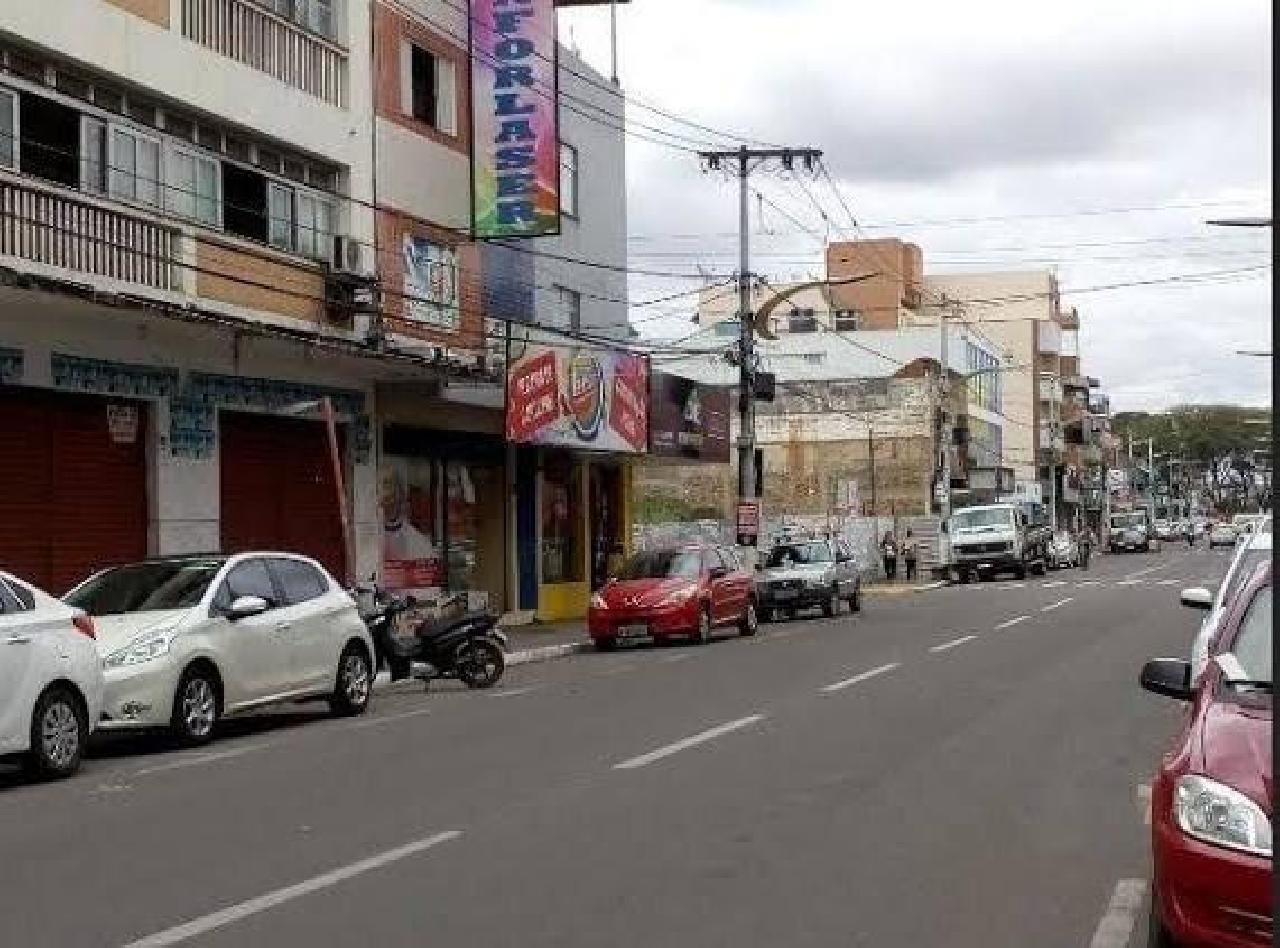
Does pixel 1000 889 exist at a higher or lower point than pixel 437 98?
lower

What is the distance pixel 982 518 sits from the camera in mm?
57531

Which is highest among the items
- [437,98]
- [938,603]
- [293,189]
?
[437,98]

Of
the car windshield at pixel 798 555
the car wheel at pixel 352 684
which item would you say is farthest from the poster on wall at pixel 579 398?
the car wheel at pixel 352 684

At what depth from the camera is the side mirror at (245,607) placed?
47.6ft

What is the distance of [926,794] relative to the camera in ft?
34.3

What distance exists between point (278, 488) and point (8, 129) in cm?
700

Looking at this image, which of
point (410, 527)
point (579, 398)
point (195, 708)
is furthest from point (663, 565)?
point (195, 708)

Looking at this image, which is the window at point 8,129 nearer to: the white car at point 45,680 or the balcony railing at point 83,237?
the balcony railing at point 83,237

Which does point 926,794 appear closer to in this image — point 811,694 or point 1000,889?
point 1000,889

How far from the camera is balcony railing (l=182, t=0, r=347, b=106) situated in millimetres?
22438

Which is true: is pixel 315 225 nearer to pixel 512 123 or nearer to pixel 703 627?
pixel 512 123

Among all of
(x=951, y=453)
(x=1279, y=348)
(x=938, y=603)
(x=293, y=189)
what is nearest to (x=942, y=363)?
(x=951, y=453)

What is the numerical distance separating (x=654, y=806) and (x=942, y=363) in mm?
60193

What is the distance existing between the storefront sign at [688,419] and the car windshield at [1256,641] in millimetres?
25574
